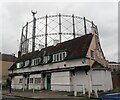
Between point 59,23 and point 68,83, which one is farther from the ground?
point 59,23

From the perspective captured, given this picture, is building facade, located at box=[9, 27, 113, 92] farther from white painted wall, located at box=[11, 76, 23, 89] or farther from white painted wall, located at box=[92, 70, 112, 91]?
white painted wall, located at box=[11, 76, 23, 89]

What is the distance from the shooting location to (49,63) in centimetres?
3088

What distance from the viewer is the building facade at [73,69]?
83.1 ft

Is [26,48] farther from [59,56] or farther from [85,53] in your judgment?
[85,53]

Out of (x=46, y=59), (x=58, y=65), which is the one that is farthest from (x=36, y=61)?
(x=58, y=65)

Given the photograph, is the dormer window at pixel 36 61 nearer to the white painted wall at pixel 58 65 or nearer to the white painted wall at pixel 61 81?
the white painted wall at pixel 58 65

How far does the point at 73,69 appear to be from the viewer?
26.0 meters

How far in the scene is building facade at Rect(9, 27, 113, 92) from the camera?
83.1 feet

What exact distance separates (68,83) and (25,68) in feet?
42.4

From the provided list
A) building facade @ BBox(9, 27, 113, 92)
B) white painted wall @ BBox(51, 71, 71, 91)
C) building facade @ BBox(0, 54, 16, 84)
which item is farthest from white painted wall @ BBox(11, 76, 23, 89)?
building facade @ BBox(0, 54, 16, 84)

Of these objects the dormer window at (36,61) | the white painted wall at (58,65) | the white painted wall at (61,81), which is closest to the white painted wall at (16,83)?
the white painted wall at (58,65)

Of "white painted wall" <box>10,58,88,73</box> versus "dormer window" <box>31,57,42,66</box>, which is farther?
"dormer window" <box>31,57,42,66</box>

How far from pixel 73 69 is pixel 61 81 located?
3.06 m

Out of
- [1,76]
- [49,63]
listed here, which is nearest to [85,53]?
[49,63]
